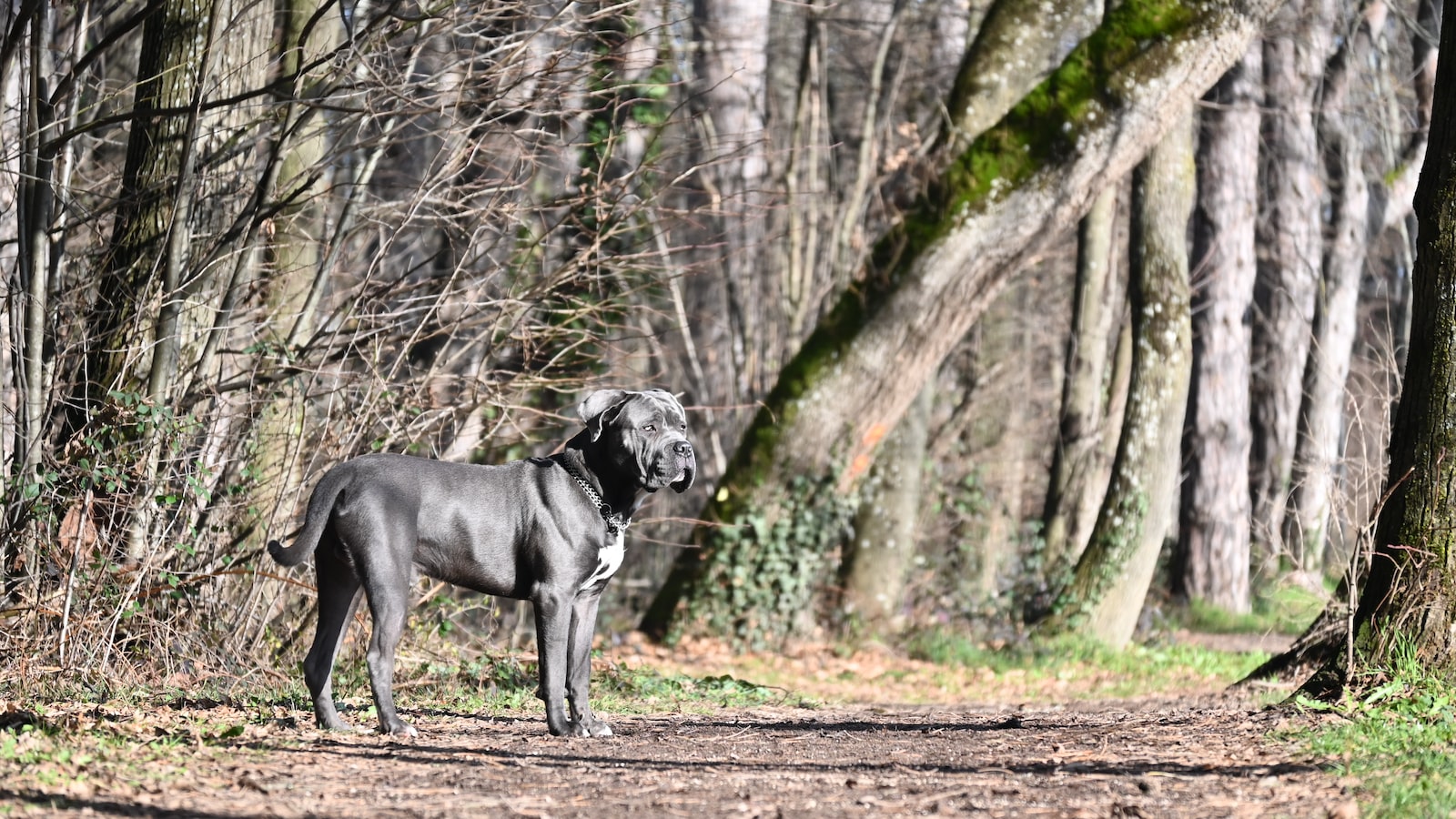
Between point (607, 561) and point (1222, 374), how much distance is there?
13.0 m

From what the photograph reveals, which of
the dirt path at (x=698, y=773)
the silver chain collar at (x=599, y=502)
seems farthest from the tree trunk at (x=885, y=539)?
the silver chain collar at (x=599, y=502)

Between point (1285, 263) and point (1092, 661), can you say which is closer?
point (1092, 661)

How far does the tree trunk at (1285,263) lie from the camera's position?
65.6ft

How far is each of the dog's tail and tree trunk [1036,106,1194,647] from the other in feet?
31.3

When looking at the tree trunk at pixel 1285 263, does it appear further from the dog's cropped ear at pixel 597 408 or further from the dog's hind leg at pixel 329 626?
the dog's hind leg at pixel 329 626

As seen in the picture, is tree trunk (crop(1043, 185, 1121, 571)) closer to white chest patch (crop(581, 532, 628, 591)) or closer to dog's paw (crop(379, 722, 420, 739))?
white chest patch (crop(581, 532, 628, 591))

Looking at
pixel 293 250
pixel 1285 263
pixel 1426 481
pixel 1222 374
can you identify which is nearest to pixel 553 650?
pixel 1426 481

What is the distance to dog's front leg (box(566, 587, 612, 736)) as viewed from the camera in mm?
6914

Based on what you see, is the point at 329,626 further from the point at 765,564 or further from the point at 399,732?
the point at 765,564

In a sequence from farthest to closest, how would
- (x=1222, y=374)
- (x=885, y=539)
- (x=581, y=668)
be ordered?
1. (x=1222, y=374)
2. (x=885, y=539)
3. (x=581, y=668)

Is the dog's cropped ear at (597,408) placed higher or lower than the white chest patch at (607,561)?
higher

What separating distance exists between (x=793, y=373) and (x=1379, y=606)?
Answer: 7294 millimetres

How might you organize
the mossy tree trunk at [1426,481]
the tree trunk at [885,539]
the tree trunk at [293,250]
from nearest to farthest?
the mossy tree trunk at [1426,481] < the tree trunk at [293,250] < the tree trunk at [885,539]

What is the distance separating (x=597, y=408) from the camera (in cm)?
690
